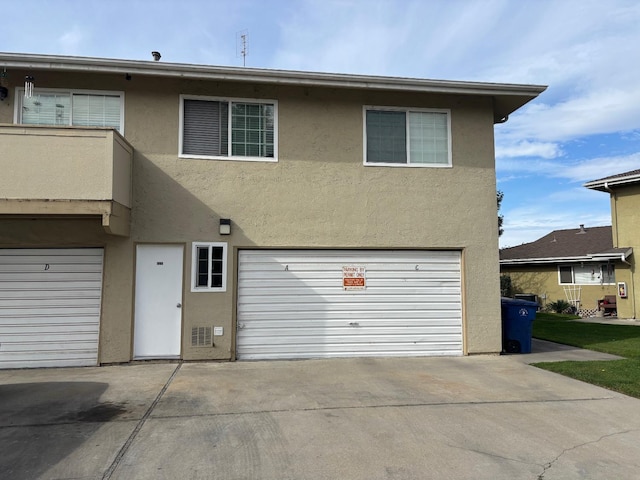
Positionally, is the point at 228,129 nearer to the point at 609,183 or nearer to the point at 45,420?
the point at 45,420

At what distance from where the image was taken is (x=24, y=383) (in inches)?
284

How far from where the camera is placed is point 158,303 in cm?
873

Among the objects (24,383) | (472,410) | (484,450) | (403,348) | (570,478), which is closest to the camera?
(570,478)

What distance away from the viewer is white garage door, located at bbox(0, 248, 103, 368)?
845 cm

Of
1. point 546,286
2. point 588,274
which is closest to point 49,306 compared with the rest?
point 588,274

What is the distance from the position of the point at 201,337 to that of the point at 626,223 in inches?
693

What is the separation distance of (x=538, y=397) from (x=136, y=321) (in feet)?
23.1

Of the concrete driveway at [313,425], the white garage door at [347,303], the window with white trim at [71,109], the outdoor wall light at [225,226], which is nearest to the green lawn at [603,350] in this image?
the concrete driveway at [313,425]

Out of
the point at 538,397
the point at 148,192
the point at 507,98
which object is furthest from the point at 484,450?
the point at 507,98

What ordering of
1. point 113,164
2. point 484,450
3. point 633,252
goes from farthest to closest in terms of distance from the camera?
point 633,252
point 113,164
point 484,450

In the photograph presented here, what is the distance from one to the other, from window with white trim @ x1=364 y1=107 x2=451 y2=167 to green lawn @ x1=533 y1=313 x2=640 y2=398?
4.75m

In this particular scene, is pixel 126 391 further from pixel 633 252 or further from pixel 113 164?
pixel 633 252

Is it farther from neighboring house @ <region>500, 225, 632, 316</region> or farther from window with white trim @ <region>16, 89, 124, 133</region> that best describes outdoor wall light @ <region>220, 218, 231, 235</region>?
neighboring house @ <region>500, 225, 632, 316</region>

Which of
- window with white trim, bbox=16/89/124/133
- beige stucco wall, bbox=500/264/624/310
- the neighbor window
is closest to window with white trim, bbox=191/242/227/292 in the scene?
window with white trim, bbox=16/89/124/133
